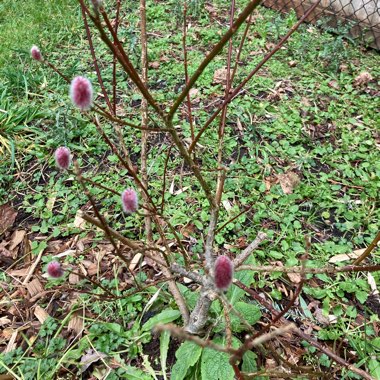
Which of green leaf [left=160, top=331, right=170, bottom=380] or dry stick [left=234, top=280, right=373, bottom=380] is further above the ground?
dry stick [left=234, top=280, right=373, bottom=380]

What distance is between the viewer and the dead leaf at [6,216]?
228cm

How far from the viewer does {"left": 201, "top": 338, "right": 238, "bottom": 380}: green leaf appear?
147 cm

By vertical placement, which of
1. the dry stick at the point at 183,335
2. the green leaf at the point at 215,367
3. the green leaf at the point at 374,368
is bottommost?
the green leaf at the point at 215,367

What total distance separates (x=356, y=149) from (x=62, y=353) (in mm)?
2091

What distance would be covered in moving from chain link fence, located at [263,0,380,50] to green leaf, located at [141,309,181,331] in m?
2.80

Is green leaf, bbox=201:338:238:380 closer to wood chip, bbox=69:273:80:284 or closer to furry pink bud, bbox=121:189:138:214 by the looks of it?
furry pink bud, bbox=121:189:138:214

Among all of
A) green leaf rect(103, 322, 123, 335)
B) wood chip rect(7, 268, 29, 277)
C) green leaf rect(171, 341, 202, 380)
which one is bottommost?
wood chip rect(7, 268, 29, 277)

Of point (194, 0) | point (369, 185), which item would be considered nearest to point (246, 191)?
point (369, 185)

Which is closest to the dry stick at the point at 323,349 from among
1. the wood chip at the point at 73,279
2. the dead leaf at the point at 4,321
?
the wood chip at the point at 73,279

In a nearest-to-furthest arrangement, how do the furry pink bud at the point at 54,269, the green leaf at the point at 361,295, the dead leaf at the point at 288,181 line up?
the furry pink bud at the point at 54,269
the green leaf at the point at 361,295
the dead leaf at the point at 288,181

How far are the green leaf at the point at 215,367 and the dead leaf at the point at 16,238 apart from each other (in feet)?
4.03

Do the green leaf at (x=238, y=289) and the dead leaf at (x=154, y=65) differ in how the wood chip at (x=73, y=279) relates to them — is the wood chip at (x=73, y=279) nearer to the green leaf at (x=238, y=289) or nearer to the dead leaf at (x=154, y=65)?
the green leaf at (x=238, y=289)

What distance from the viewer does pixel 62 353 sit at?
68.1 inches

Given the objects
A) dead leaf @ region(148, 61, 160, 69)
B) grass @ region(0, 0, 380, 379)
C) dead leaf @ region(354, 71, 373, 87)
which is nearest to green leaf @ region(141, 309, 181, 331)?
grass @ region(0, 0, 380, 379)
